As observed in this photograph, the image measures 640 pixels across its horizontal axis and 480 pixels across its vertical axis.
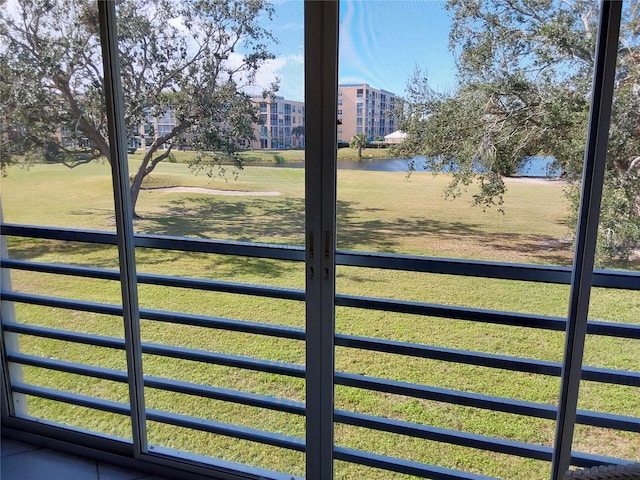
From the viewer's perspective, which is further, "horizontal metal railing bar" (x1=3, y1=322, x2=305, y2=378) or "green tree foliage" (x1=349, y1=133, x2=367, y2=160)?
"horizontal metal railing bar" (x1=3, y1=322, x2=305, y2=378)

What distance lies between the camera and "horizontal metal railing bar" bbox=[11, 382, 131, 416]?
6.92ft

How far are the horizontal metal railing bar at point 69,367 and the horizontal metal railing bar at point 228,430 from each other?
25cm

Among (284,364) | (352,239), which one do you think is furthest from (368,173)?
(284,364)

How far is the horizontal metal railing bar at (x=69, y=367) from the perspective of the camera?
2.09 meters

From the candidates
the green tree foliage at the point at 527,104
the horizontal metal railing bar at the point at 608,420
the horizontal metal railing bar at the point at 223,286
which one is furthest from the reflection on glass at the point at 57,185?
the horizontal metal railing bar at the point at 608,420

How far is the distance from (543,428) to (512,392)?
0.55 ft

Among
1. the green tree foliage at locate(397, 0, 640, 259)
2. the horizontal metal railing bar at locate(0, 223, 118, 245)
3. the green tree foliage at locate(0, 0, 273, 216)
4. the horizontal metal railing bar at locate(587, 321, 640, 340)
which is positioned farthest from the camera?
the horizontal metal railing bar at locate(0, 223, 118, 245)

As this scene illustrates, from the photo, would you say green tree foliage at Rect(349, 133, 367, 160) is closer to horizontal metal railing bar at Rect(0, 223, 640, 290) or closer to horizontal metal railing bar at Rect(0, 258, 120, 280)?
horizontal metal railing bar at Rect(0, 223, 640, 290)

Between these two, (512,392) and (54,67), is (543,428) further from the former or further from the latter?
(54,67)

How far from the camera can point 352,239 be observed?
1627 mm

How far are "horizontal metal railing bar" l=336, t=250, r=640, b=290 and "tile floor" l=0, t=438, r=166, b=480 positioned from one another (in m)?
1.45

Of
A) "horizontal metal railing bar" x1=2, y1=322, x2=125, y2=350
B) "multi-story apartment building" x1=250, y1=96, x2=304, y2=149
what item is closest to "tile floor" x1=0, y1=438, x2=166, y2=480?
"horizontal metal railing bar" x1=2, y1=322, x2=125, y2=350

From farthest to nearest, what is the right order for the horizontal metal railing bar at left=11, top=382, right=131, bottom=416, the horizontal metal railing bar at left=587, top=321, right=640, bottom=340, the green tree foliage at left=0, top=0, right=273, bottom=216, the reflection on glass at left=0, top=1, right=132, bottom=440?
the horizontal metal railing bar at left=11, top=382, right=131, bottom=416, the reflection on glass at left=0, top=1, right=132, bottom=440, the green tree foliage at left=0, top=0, right=273, bottom=216, the horizontal metal railing bar at left=587, top=321, right=640, bottom=340

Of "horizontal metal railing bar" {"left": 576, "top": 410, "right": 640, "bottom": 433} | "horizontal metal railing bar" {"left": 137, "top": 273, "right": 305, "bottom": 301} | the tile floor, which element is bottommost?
the tile floor
